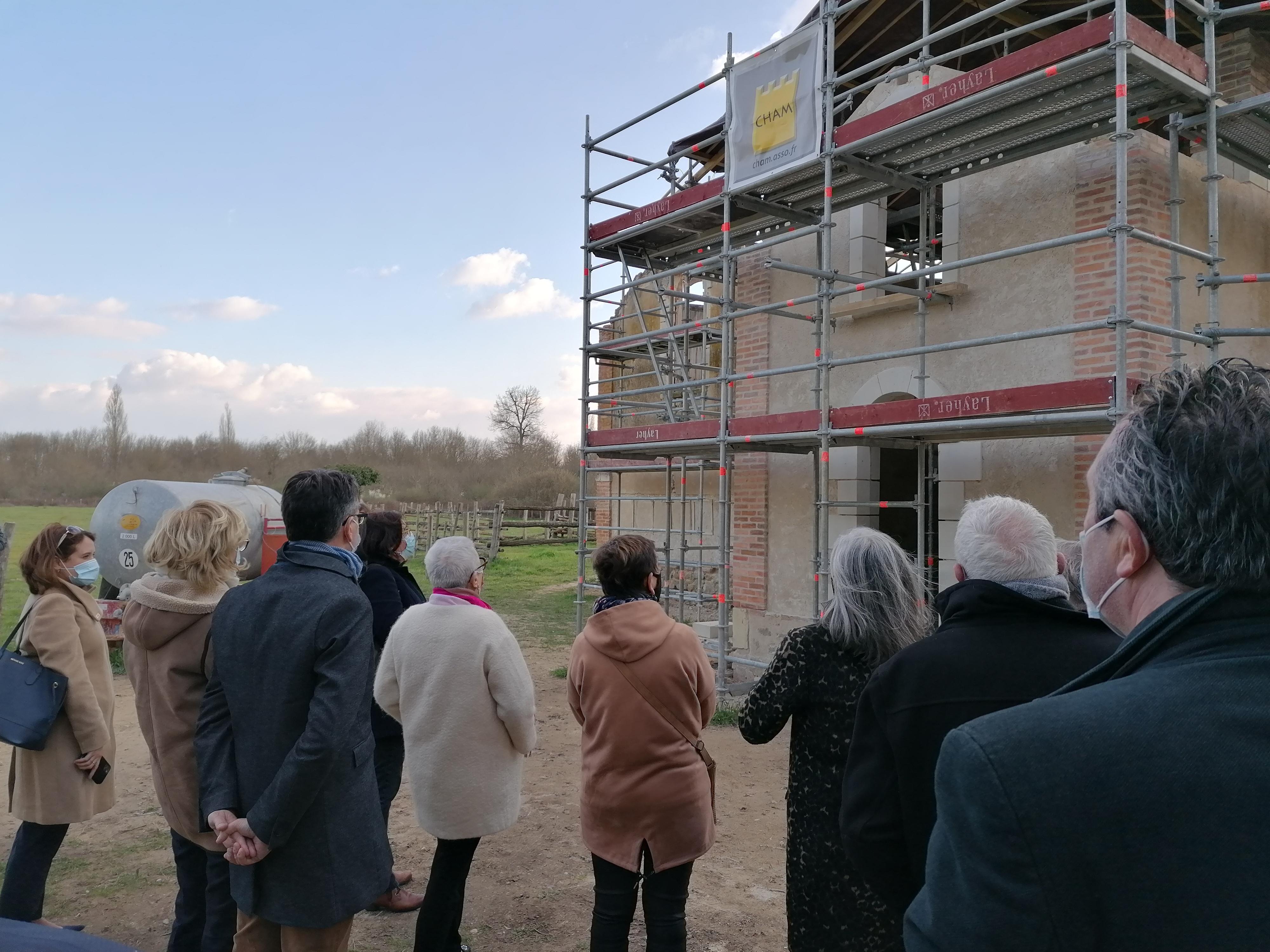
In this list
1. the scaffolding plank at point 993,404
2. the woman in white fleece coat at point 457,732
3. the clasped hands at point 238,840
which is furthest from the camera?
the scaffolding plank at point 993,404

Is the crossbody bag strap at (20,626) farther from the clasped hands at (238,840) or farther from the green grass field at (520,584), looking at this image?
the green grass field at (520,584)

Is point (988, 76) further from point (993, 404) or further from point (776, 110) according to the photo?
Answer: point (993, 404)

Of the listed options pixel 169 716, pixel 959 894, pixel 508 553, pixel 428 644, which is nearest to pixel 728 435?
pixel 428 644

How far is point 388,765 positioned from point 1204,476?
4037mm

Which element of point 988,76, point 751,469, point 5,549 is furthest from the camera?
point 751,469

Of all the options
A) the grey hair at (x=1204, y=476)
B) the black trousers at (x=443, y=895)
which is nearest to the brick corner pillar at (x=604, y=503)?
the black trousers at (x=443, y=895)

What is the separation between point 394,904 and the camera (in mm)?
4258

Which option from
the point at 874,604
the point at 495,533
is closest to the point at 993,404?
the point at 874,604

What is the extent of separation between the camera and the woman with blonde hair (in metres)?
3.14

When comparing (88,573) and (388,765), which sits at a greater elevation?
(88,573)

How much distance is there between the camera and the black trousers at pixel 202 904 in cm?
313

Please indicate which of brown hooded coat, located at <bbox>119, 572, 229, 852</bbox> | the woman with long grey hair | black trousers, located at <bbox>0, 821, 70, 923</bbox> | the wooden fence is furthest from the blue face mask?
the wooden fence

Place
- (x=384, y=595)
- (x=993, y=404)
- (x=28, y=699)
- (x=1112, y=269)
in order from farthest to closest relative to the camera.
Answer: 1. (x=1112, y=269)
2. (x=993, y=404)
3. (x=384, y=595)
4. (x=28, y=699)

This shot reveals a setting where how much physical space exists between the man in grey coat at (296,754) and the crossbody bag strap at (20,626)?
159 cm
